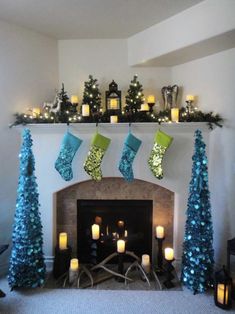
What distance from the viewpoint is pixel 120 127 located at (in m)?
3.05

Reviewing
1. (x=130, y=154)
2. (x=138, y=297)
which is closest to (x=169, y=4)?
(x=130, y=154)

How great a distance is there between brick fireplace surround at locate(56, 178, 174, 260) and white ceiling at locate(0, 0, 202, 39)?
5.77 ft

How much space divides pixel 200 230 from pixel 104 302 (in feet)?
3.84

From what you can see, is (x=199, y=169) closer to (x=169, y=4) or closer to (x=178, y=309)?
(x=178, y=309)

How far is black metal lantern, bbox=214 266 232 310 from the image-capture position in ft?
8.29

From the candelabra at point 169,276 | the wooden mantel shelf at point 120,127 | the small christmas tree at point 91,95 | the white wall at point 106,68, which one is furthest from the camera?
the white wall at point 106,68

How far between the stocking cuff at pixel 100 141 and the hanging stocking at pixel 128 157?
203 millimetres

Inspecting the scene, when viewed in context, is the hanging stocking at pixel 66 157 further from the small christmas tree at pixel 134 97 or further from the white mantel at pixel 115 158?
the small christmas tree at pixel 134 97

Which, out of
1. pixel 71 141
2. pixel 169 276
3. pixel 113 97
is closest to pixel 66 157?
pixel 71 141

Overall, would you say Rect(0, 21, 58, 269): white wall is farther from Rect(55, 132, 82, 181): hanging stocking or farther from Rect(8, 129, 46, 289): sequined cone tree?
Rect(55, 132, 82, 181): hanging stocking

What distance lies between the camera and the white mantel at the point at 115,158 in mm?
3076

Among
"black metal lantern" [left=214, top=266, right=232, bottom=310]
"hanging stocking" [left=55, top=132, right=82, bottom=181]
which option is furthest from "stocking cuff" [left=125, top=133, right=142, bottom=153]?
"black metal lantern" [left=214, top=266, right=232, bottom=310]

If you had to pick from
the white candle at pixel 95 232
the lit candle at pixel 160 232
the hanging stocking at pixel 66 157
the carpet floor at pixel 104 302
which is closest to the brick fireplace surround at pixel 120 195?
the lit candle at pixel 160 232

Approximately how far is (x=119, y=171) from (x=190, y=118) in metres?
0.98
